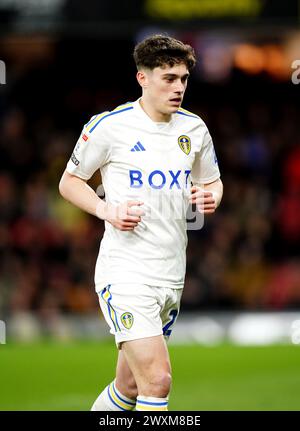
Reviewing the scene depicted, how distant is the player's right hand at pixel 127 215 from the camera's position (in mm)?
6211

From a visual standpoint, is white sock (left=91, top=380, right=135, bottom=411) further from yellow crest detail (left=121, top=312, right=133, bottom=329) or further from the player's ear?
the player's ear

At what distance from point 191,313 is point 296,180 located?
3.04 m

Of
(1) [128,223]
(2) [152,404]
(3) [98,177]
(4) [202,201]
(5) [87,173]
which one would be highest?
(3) [98,177]

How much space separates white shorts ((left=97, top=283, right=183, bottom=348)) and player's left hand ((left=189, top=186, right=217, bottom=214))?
544 mm

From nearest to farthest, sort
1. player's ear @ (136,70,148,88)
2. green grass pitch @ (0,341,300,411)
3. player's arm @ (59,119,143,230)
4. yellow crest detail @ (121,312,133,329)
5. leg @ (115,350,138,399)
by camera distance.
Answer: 1. yellow crest detail @ (121,312,133,329)
2. player's arm @ (59,119,143,230)
3. player's ear @ (136,70,148,88)
4. leg @ (115,350,138,399)
5. green grass pitch @ (0,341,300,411)

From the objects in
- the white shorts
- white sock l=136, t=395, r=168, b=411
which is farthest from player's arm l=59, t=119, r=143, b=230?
white sock l=136, t=395, r=168, b=411

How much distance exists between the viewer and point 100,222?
17312 millimetres

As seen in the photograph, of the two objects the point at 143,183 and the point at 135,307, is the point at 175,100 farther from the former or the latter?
the point at 135,307

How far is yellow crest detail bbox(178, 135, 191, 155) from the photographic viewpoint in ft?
21.8

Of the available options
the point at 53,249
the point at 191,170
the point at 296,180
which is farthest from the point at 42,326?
the point at 191,170

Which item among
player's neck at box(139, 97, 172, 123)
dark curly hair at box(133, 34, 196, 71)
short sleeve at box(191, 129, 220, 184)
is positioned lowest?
short sleeve at box(191, 129, 220, 184)

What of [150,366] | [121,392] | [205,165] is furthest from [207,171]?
[121,392]

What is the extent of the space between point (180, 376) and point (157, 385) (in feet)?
17.6

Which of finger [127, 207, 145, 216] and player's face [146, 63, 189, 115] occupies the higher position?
player's face [146, 63, 189, 115]
